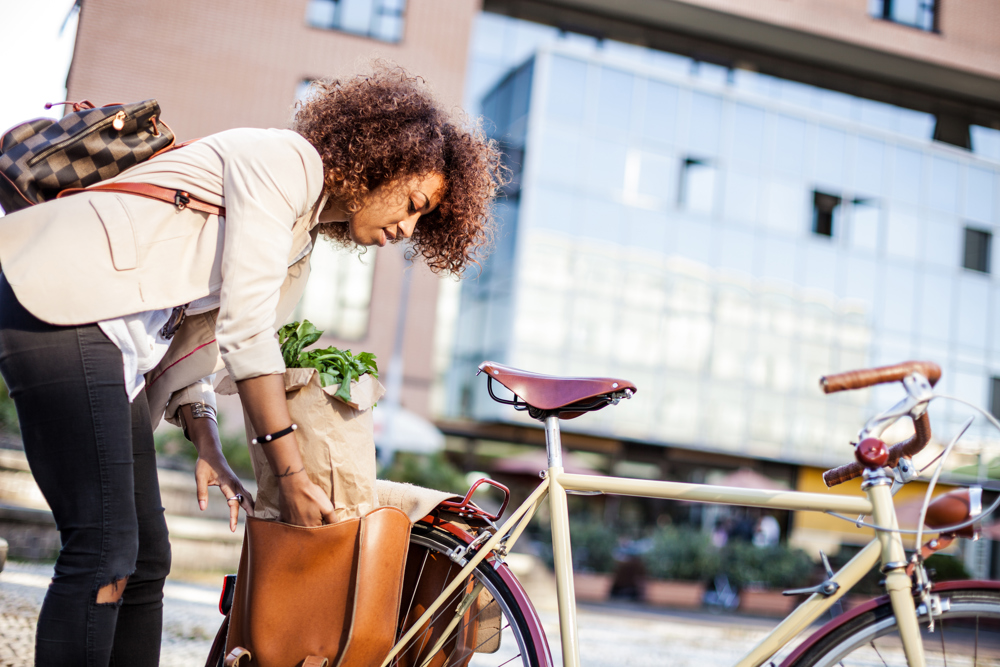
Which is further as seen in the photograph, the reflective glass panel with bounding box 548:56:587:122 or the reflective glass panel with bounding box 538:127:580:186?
the reflective glass panel with bounding box 548:56:587:122

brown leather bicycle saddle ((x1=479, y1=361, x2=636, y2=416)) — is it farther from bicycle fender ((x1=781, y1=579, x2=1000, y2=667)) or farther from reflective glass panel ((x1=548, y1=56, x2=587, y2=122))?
reflective glass panel ((x1=548, y1=56, x2=587, y2=122))

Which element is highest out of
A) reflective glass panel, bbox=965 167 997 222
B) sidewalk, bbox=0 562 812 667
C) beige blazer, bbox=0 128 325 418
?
reflective glass panel, bbox=965 167 997 222

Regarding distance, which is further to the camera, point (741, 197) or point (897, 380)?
point (741, 197)

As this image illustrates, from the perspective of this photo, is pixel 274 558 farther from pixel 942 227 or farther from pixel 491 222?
pixel 942 227

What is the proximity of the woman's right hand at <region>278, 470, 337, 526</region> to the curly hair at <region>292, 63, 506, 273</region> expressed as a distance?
642 mm

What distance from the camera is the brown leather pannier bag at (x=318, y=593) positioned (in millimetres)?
1767

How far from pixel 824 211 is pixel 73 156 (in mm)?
24400

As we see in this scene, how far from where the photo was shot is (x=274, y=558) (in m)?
1.77

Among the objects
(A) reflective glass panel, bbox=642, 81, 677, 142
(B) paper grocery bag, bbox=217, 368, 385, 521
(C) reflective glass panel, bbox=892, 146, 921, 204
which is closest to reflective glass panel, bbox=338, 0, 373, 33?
(A) reflective glass panel, bbox=642, 81, 677, 142

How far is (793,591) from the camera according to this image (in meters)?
1.68

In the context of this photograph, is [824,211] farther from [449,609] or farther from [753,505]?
[449,609]

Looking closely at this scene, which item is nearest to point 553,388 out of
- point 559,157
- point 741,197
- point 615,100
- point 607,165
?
point 559,157

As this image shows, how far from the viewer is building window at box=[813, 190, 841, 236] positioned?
913 inches

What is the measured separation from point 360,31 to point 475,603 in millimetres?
21339
